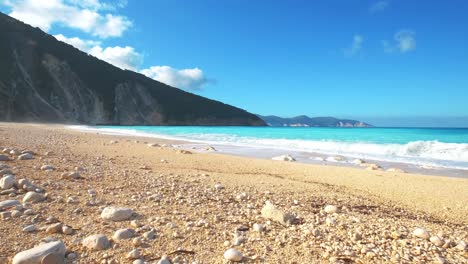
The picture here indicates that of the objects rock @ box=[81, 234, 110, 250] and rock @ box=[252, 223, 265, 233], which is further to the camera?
rock @ box=[252, 223, 265, 233]

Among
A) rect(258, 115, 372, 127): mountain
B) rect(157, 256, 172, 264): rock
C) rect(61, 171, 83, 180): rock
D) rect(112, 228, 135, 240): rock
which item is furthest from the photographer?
rect(258, 115, 372, 127): mountain

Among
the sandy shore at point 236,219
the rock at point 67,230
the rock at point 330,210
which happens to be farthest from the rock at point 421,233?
the rock at point 67,230

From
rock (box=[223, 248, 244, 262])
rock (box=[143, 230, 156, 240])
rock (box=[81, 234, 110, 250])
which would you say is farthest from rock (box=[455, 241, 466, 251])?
rock (box=[81, 234, 110, 250])

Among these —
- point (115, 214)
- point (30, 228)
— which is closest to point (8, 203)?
point (30, 228)

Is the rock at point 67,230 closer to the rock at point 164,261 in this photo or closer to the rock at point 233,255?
the rock at point 164,261

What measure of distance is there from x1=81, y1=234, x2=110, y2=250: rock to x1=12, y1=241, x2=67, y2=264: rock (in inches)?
9.7

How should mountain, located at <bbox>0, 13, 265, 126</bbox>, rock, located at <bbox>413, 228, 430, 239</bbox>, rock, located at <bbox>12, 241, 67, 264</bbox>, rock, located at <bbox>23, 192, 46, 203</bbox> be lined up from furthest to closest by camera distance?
1. mountain, located at <bbox>0, 13, 265, 126</bbox>
2. rock, located at <bbox>23, 192, 46, 203</bbox>
3. rock, located at <bbox>413, 228, 430, 239</bbox>
4. rock, located at <bbox>12, 241, 67, 264</bbox>

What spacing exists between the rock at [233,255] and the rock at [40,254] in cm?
131

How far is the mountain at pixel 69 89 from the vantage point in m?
64.7

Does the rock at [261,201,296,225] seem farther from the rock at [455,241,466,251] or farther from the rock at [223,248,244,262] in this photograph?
the rock at [455,241,466,251]

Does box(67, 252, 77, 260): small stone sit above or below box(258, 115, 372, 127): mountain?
below

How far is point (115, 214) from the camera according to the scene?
11.5ft

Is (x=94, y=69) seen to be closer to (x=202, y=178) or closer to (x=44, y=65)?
(x=44, y=65)

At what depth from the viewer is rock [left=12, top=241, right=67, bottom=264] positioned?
2.33 metres
